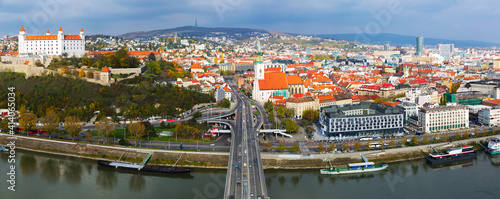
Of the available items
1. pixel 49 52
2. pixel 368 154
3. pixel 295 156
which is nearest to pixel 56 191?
pixel 295 156

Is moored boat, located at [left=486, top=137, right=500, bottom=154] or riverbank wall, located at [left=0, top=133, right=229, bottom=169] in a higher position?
moored boat, located at [left=486, top=137, right=500, bottom=154]

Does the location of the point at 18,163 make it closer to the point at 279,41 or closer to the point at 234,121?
the point at 234,121

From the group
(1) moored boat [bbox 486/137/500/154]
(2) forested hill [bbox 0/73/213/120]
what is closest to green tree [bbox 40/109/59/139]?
(2) forested hill [bbox 0/73/213/120]

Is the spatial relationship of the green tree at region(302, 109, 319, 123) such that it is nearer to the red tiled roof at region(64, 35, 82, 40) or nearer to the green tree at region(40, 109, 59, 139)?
the green tree at region(40, 109, 59, 139)

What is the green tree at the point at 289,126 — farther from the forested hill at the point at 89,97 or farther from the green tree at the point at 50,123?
the green tree at the point at 50,123

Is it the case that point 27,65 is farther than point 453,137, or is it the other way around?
point 27,65

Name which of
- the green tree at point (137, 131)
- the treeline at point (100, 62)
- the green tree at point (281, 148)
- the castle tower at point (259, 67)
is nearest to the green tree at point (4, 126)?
the green tree at point (137, 131)
